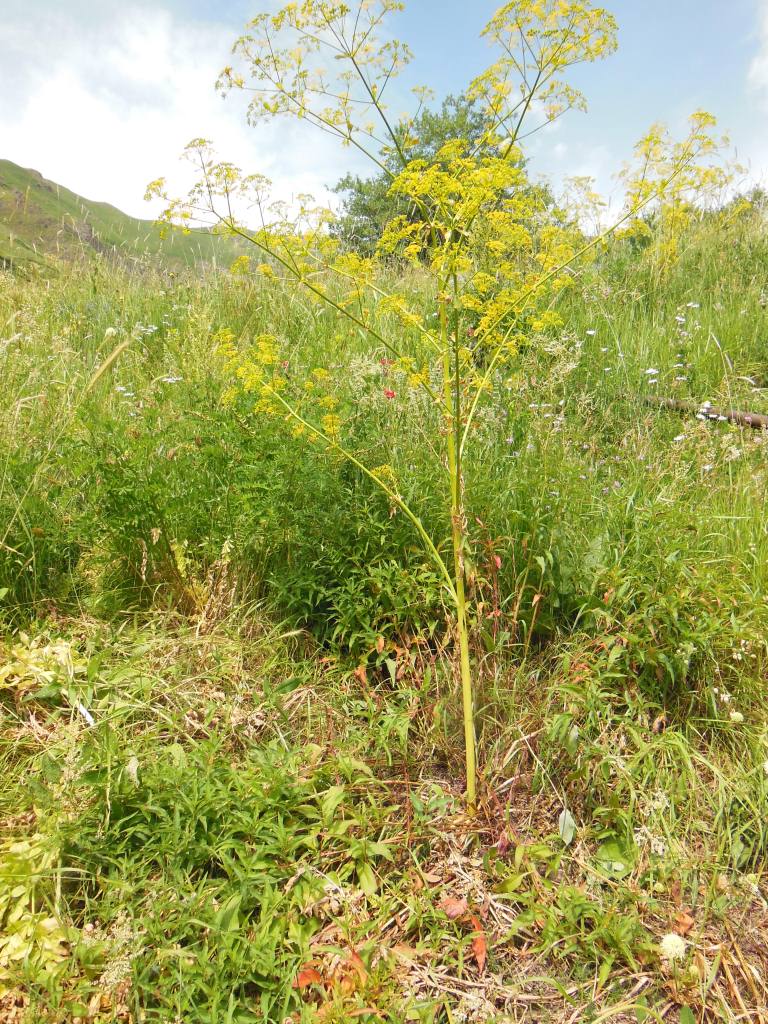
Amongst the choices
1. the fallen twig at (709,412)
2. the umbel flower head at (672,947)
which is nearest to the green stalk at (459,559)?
the umbel flower head at (672,947)

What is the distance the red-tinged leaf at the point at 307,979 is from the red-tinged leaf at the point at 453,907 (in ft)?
1.19

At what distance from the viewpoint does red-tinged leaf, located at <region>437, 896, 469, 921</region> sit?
158cm

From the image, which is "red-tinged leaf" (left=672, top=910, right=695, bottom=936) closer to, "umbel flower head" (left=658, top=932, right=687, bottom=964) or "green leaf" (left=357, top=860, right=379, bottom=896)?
"umbel flower head" (left=658, top=932, right=687, bottom=964)

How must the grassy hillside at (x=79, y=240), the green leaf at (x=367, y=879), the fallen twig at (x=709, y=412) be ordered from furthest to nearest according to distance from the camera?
the grassy hillside at (x=79, y=240) < the fallen twig at (x=709, y=412) < the green leaf at (x=367, y=879)

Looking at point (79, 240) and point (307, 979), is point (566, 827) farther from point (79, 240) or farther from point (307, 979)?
point (79, 240)

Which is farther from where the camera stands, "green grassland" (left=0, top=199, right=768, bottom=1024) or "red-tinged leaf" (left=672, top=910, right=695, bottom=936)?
"red-tinged leaf" (left=672, top=910, right=695, bottom=936)

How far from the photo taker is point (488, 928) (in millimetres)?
1591

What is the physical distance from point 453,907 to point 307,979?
1.35 feet

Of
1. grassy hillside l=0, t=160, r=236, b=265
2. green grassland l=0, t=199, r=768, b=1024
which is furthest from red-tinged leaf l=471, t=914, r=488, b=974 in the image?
grassy hillside l=0, t=160, r=236, b=265

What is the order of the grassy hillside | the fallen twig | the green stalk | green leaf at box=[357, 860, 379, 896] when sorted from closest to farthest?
green leaf at box=[357, 860, 379, 896] → the green stalk → the fallen twig → the grassy hillside

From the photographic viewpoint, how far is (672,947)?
4.82 feet

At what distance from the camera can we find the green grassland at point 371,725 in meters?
1.47

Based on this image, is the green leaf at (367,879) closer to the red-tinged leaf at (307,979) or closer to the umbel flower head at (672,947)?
the red-tinged leaf at (307,979)

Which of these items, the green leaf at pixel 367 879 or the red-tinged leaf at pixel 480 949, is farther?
the green leaf at pixel 367 879
